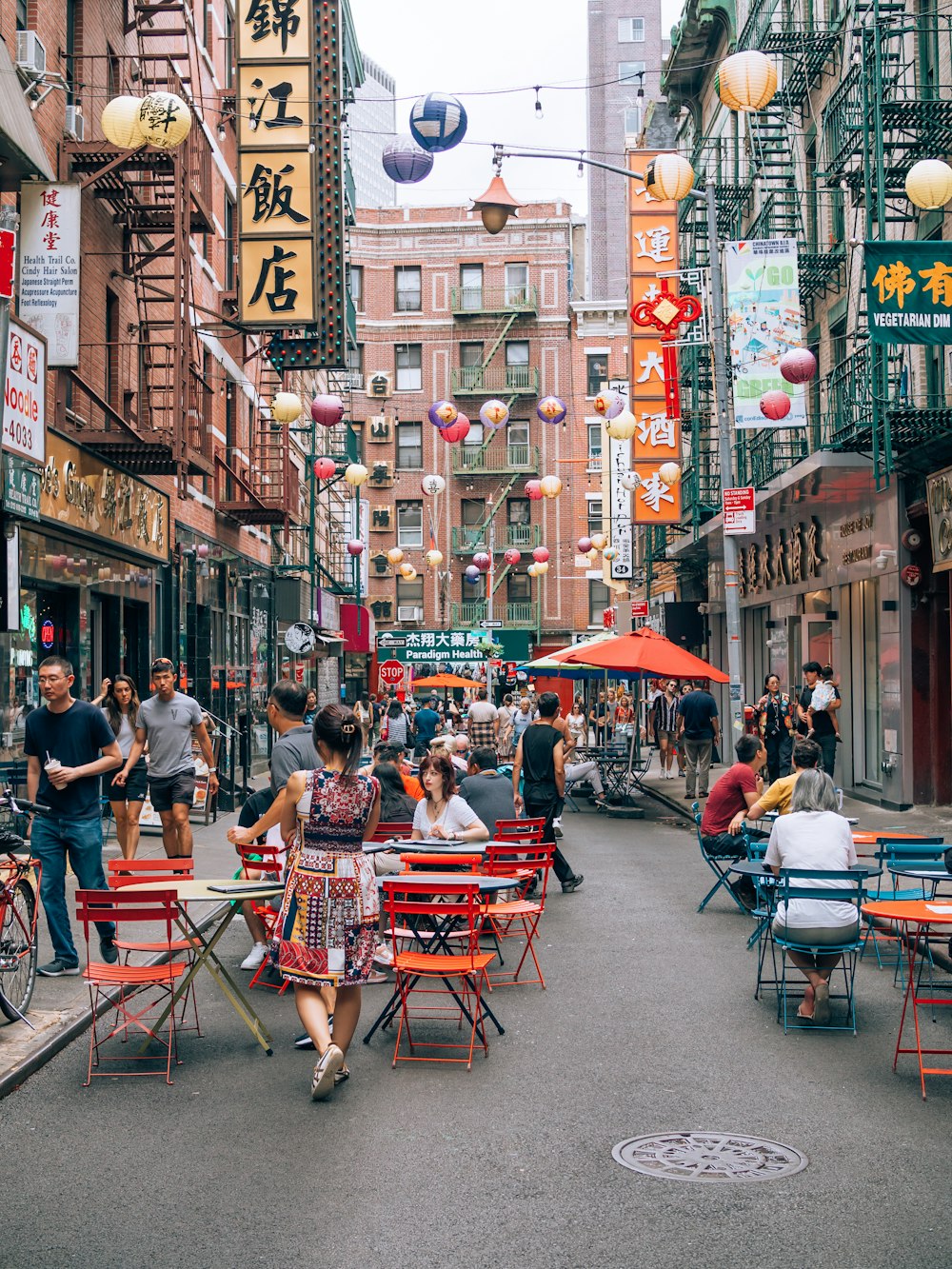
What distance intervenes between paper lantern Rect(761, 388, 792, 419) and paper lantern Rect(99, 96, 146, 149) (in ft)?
34.0

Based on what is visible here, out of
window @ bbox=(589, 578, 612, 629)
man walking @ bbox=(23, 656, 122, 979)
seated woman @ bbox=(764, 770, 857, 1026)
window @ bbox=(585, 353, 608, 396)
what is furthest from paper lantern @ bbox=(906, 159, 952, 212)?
window @ bbox=(585, 353, 608, 396)

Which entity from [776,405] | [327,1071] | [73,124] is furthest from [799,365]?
[327,1071]

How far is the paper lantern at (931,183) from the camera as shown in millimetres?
14930

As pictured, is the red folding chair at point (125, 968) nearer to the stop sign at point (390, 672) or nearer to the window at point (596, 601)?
the stop sign at point (390, 672)

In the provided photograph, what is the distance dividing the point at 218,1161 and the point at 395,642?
115 feet

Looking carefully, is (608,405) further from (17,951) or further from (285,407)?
(17,951)

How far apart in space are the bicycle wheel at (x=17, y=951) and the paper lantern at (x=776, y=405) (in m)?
15.2

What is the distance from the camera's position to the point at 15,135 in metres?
13.4

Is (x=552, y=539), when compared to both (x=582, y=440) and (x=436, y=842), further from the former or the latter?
(x=436, y=842)

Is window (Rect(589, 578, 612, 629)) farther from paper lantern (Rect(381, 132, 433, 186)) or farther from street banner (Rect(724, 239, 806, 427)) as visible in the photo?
paper lantern (Rect(381, 132, 433, 186))

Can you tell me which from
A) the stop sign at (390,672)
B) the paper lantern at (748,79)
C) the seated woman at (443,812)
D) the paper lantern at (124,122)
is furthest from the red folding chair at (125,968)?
the stop sign at (390,672)

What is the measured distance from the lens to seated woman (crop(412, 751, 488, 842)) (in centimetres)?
1019

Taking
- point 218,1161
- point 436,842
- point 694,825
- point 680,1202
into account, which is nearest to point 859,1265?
point 680,1202

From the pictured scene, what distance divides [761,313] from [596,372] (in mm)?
43368
